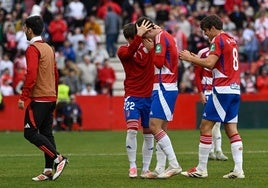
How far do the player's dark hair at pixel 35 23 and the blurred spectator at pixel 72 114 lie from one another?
17.2m

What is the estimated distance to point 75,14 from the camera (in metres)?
38.2

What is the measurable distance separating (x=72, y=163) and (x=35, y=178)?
3304mm

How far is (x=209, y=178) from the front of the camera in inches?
602

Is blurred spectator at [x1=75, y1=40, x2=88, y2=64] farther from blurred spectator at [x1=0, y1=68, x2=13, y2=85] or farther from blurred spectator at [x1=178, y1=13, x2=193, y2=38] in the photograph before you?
blurred spectator at [x1=178, y1=13, x2=193, y2=38]

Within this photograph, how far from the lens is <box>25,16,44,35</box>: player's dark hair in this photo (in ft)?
50.1

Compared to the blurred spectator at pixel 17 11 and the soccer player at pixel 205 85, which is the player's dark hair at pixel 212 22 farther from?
the blurred spectator at pixel 17 11

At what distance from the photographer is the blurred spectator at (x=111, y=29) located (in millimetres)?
36531

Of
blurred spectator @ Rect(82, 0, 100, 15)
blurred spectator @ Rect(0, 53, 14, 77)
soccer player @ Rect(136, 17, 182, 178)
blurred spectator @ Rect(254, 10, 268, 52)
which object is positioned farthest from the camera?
blurred spectator @ Rect(82, 0, 100, 15)

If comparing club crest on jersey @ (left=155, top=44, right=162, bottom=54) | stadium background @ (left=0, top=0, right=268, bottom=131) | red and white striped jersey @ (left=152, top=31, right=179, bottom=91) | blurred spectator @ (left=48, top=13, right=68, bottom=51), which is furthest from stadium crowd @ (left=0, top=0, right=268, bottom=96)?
club crest on jersey @ (left=155, top=44, right=162, bottom=54)

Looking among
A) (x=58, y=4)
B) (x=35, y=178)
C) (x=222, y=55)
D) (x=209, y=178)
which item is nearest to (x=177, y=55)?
(x=222, y=55)

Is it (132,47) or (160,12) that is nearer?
(132,47)

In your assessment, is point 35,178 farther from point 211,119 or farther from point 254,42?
point 254,42

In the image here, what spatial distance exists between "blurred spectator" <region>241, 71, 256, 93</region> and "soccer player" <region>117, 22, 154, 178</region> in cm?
1804

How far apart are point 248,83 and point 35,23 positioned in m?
19.4
